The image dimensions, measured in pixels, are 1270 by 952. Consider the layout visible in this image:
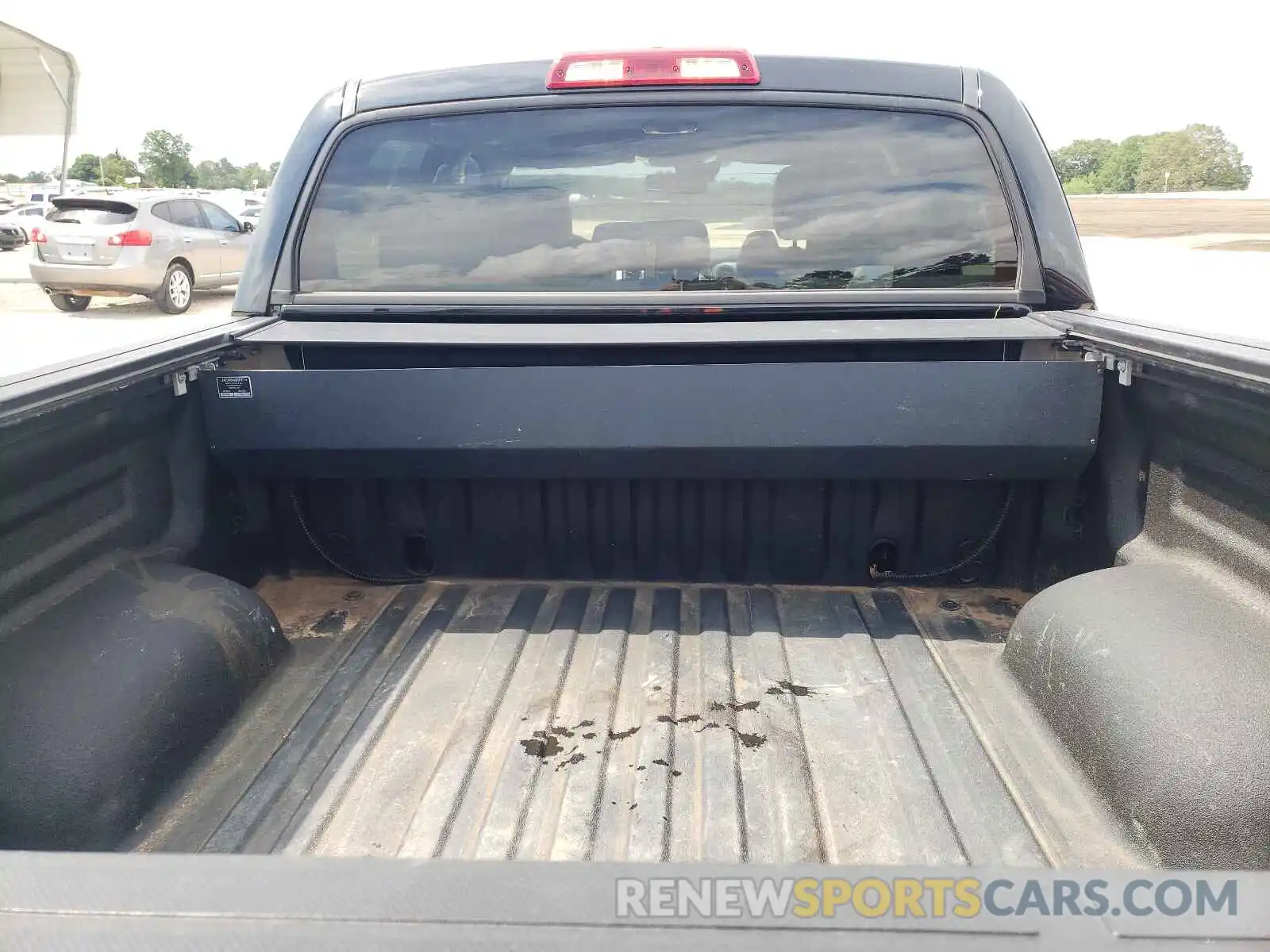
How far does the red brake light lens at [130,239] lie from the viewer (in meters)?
13.0

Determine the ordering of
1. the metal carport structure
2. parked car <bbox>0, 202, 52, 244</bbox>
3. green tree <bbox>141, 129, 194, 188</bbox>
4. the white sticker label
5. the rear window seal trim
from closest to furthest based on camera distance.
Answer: the white sticker label < the rear window seal trim < the metal carport structure < parked car <bbox>0, 202, 52, 244</bbox> < green tree <bbox>141, 129, 194, 188</bbox>

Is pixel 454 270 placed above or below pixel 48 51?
below

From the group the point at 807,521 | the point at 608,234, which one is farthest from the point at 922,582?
the point at 608,234

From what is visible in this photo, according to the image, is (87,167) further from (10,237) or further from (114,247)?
(114,247)

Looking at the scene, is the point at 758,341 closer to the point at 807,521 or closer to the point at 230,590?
the point at 807,521

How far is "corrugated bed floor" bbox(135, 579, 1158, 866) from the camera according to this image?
176cm

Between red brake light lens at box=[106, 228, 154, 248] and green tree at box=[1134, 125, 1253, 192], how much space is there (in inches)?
2472

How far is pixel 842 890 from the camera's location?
840 millimetres

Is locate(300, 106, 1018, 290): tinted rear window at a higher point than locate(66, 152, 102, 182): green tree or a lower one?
lower

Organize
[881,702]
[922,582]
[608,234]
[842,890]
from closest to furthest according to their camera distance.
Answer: [842,890]
[881,702]
[608,234]
[922,582]

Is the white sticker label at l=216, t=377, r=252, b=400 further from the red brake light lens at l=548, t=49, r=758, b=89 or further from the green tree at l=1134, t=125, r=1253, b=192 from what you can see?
the green tree at l=1134, t=125, r=1253, b=192

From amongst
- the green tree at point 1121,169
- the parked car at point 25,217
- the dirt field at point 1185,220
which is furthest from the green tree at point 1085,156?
the parked car at point 25,217

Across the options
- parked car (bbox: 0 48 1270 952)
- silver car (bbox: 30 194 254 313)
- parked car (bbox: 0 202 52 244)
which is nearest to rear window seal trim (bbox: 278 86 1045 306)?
parked car (bbox: 0 48 1270 952)

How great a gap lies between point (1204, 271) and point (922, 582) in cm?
1870
